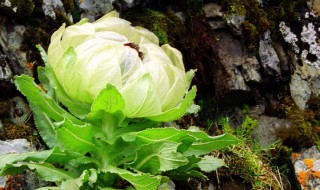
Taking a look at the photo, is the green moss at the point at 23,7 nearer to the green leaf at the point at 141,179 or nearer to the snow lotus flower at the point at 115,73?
the snow lotus flower at the point at 115,73

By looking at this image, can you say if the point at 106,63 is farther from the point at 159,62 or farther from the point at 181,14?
the point at 181,14

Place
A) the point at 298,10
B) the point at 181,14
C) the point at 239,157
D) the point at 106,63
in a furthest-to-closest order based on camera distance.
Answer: the point at 298,10 < the point at 181,14 < the point at 239,157 < the point at 106,63

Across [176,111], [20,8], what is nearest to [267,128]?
[176,111]

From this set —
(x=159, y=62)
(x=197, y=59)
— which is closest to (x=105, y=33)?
(x=159, y=62)

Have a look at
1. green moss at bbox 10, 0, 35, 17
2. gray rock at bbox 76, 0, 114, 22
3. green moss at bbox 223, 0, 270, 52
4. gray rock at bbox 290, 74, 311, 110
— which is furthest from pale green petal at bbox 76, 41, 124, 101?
gray rock at bbox 290, 74, 311, 110

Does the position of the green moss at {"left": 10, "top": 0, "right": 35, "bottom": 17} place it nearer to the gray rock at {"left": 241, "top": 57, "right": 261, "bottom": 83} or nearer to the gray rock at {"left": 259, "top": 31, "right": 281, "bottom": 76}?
the gray rock at {"left": 241, "top": 57, "right": 261, "bottom": 83}

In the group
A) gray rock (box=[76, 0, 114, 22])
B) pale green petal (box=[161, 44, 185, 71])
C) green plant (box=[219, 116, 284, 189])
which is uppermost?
gray rock (box=[76, 0, 114, 22])

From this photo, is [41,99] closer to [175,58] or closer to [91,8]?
[175,58]
